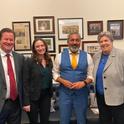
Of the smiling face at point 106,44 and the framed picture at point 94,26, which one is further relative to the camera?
the framed picture at point 94,26

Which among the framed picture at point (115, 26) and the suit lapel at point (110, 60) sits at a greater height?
the framed picture at point (115, 26)

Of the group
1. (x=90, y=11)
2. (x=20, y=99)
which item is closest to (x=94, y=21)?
(x=90, y=11)

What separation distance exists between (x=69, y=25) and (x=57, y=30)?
195mm

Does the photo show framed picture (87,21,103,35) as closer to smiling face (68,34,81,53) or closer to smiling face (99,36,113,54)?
smiling face (68,34,81,53)

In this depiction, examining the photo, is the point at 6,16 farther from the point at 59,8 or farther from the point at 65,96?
the point at 65,96

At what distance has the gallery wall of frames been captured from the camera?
423cm

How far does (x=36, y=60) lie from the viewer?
326cm

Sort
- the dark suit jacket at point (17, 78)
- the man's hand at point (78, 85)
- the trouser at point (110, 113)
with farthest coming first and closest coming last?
the man's hand at point (78, 85) → the trouser at point (110, 113) → the dark suit jacket at point (17, 78)

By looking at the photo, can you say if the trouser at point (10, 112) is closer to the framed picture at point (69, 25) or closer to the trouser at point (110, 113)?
the trouser at point (110, 113)

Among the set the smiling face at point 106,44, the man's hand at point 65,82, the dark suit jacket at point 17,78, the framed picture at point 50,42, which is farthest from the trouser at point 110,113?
the framed picture at point 50,42

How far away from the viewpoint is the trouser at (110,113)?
120 inches

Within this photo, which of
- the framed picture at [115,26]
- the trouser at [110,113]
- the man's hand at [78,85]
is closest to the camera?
the trouser at [110,113]

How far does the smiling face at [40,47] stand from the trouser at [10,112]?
679 mm

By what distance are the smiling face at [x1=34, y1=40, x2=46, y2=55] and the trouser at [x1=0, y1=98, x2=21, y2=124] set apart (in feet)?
2.23
